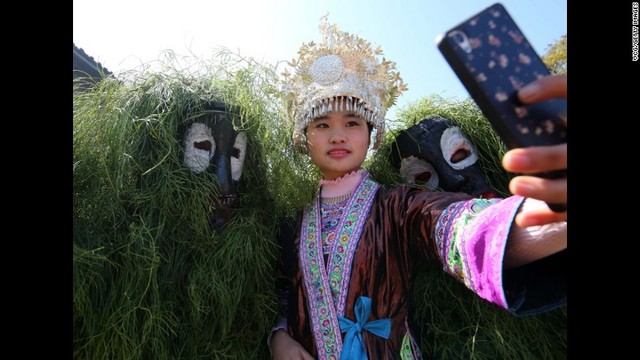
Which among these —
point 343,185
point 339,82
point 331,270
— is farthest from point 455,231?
point 339,82

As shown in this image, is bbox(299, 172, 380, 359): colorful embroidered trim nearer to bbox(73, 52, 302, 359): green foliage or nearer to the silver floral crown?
bbox(73, 52, 302, 359): green foliage

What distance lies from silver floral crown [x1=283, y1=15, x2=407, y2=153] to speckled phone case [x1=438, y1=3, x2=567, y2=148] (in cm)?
83

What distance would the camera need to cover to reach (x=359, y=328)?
1.33 metres

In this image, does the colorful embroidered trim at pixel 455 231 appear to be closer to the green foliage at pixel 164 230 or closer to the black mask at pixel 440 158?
the black mask at pixel 440 158

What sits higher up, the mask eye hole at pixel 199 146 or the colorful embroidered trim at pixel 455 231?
the mask eye hole at pixel 199 146

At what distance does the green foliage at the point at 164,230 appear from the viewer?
1168 mm

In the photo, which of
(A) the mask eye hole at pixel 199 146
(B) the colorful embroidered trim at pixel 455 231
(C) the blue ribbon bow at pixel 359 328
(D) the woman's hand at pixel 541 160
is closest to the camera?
(D) the woman's hand at pixel 541 160

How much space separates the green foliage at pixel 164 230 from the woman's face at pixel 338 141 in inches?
7.8

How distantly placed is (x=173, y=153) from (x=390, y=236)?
73 cm

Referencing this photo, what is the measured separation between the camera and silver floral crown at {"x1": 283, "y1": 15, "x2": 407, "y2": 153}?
1.61 m

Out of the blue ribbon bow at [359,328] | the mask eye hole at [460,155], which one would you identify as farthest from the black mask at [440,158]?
the blue ribbon bow at [359,328]

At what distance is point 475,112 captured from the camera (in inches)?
67.6

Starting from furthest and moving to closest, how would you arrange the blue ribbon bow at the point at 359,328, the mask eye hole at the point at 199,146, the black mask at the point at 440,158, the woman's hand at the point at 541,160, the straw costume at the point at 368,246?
the black mask at the point at 440,158 < the mask eye hole at the point at 199,146 < the blue ribbon bow at the point at 359,328 < the straw costume at the point at 368,246 < the woman's hand at the point at 541,160
